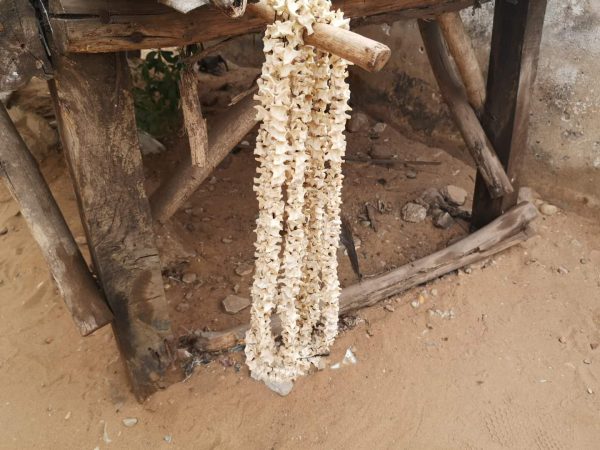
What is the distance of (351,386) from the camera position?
3355 millimetres

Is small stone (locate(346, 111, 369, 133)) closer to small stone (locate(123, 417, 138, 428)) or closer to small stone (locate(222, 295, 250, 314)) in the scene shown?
small stone (locate(222, 295, 250, 314))

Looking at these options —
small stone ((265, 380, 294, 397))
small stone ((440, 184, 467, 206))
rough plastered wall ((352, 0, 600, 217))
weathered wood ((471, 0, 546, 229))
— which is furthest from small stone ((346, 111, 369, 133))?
small stone ((265, 380, 294, 397))

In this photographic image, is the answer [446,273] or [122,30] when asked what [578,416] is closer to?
[446,273]

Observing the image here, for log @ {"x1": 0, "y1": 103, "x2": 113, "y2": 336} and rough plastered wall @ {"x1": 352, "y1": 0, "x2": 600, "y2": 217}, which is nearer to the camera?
log @ {"x1": 0, "y1": 103, "x2": 113, "y2": 336}

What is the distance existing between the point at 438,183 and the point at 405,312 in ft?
5.03

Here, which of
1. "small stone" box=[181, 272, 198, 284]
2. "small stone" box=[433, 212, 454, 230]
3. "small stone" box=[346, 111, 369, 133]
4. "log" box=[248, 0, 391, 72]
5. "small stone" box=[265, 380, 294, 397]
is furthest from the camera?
"small stone" box=[346, 111, 369, 133]

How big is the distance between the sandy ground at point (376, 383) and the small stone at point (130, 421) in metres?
0.03

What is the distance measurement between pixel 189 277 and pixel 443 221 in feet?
6.36

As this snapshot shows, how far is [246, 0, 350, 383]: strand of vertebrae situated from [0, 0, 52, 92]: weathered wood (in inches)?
33.2

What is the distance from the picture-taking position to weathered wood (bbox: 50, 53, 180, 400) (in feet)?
7.47

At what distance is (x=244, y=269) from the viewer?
4004 mm

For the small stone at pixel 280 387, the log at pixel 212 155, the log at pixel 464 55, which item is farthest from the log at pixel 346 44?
the small stone at pixel 280 387

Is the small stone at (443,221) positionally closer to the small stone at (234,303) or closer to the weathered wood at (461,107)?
the weathered wood at (461,107)

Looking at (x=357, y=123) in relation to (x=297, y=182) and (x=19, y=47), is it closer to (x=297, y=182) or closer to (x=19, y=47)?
(x=297, y=182)
